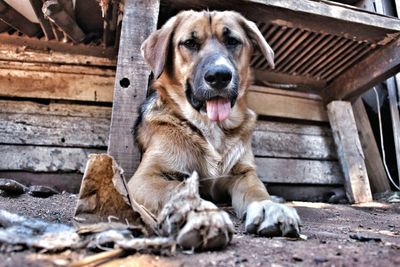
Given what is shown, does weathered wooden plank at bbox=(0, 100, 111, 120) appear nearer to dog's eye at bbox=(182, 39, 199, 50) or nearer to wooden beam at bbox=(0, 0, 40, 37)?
wooden beam at bbox=(0, 0, 40, 37)

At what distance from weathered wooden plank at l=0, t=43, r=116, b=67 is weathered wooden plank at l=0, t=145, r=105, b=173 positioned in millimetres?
861

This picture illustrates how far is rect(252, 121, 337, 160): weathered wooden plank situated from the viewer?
139 inches

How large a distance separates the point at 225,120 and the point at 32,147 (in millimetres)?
1774

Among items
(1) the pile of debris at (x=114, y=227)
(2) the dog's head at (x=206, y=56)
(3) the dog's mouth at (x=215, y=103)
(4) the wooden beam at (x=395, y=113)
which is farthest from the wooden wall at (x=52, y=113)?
(4) the wooden beam at (x=395, y=113)

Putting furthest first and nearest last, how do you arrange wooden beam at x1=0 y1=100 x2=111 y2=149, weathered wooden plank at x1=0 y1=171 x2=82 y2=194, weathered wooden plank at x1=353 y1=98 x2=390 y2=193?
1. weathered wooden plank at x1=353 y1=98 x2=390 y2=193
2. wooden beam at x1=0 y1=100 x2=111 y2=149
3. weathered wooden plank at x1=0 y1=171 x2=82 y2=194

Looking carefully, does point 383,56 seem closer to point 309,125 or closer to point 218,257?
point 309,125

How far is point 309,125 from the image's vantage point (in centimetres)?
381

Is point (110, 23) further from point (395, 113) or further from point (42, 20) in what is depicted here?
point (395, 113)

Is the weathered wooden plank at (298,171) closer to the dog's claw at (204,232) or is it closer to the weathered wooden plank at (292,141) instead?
the weathered wooden plank at (292,141)

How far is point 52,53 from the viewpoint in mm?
3266

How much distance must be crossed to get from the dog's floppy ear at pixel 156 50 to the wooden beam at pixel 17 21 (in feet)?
4.28

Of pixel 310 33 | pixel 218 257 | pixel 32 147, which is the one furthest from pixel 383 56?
pixel 32 147

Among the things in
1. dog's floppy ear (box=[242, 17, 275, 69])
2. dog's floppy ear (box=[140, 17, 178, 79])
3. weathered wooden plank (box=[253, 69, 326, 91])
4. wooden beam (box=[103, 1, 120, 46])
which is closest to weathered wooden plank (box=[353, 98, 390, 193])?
weathered wooden plank (box=[253, 69, 326, 91])

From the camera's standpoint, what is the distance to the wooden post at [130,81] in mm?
2336
